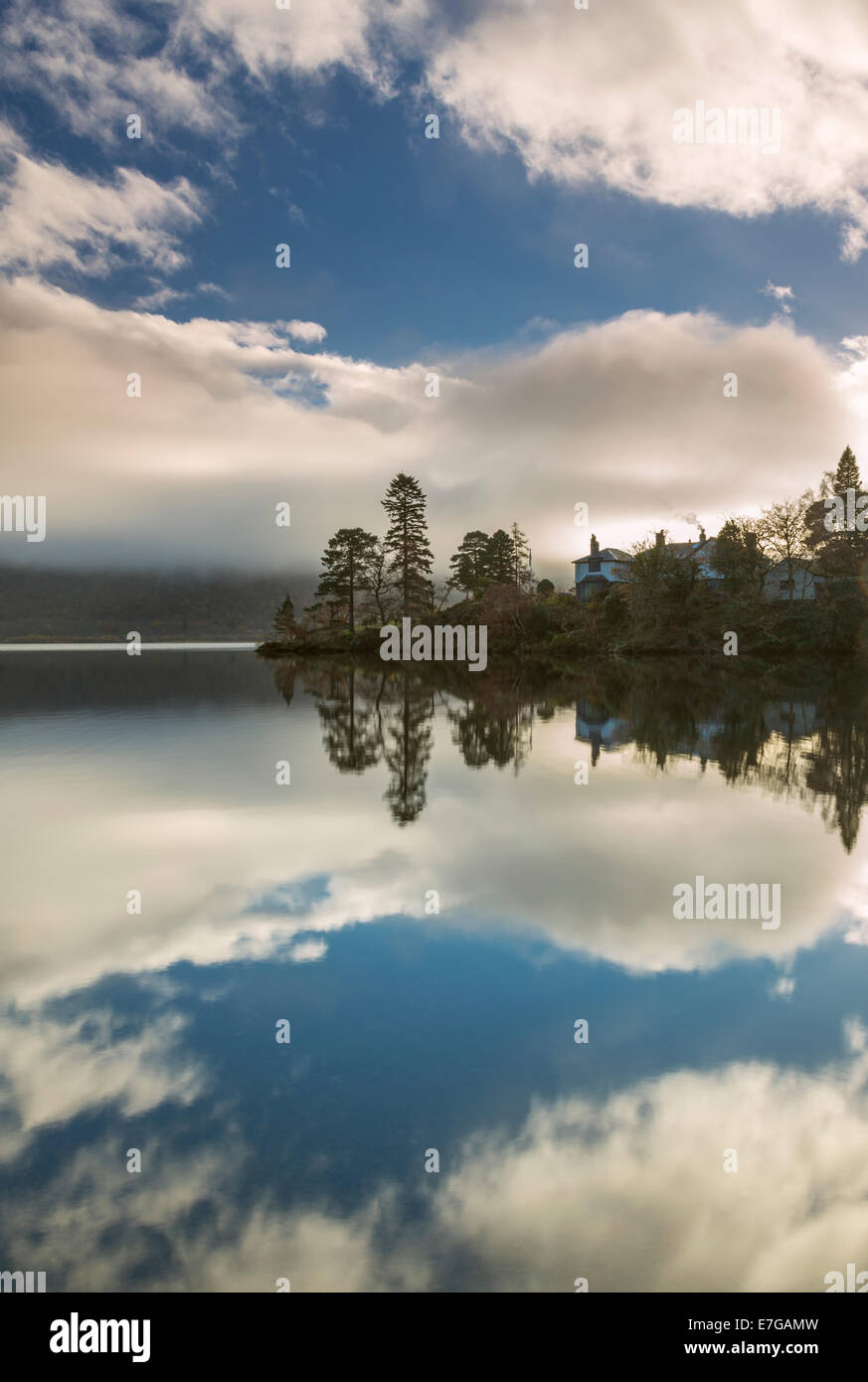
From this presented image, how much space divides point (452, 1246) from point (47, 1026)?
3.45 m

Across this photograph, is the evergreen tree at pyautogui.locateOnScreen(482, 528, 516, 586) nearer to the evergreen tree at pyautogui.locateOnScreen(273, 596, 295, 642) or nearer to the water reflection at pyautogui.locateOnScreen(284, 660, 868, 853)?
the evergreen tree at pyautogui.locateOnScreen(273, 596, 295, 642)

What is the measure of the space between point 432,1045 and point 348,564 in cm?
8530

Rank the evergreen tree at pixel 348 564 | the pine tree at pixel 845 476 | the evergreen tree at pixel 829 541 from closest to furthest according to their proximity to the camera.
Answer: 1. the evergreen tree at pixel 829 541
2. the pine tree at pixel 845 476
3. the evergreen tree at pixel 348 564

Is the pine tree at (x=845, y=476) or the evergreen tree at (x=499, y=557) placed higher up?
the pine tree at (x=845, y=476)

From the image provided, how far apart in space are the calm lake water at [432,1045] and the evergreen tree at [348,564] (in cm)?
7688

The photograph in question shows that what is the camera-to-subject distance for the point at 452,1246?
138 inches

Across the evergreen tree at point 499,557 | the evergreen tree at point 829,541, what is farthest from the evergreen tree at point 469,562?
the evergreen tree at point 829,541

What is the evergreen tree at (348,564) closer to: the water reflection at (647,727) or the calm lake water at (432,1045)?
the water reflection at (647,727)


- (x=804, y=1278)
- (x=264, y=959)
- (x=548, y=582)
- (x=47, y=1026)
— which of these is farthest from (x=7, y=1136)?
(x=548, y=582)

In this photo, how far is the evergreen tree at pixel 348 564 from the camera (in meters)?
87.9
